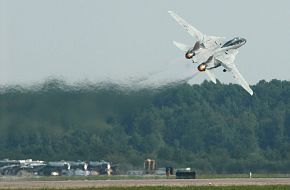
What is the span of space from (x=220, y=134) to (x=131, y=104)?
168 ft

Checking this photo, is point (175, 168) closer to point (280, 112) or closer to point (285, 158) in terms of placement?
point (285, 158)

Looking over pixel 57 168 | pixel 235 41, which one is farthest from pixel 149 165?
pixel 235 41

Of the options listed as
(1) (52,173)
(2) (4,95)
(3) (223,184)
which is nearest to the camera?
(3) (223,184)

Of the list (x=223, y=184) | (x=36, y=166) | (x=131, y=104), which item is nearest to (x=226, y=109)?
(x=36, y=166)

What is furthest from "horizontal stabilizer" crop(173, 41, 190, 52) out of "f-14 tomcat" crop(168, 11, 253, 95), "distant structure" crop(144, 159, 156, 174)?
"distant structure" crop(144, 159, 156, 174)

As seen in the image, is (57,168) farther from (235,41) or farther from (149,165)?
(235,41)

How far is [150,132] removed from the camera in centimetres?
18262

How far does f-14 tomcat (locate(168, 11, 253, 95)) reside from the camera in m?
114

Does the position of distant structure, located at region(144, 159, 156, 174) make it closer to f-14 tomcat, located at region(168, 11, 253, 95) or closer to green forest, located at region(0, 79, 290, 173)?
green forest, located at region(0, 79, 290, 173)

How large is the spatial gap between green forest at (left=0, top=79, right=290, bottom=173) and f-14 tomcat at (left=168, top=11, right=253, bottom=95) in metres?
16.5

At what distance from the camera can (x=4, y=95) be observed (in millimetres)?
129625

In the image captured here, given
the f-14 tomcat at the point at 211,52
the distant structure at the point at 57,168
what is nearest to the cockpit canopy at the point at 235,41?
the f-14 tomcat at the point at 211,52

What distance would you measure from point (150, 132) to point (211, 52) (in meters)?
68.4

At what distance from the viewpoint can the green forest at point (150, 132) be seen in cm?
13075
